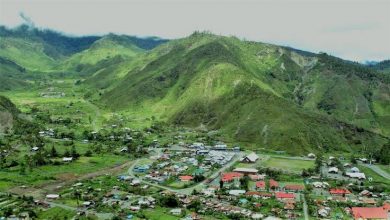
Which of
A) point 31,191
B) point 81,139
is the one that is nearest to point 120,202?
point 31,191

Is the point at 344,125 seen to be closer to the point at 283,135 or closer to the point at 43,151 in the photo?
the point at 283,135

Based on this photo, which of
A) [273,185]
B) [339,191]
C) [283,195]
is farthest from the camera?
[273,185]

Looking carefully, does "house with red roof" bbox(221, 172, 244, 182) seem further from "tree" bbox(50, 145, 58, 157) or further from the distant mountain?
the distant mountain

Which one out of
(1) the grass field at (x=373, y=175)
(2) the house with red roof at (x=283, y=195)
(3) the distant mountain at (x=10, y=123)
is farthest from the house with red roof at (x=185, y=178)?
(3) the distant mountain at (x=10, y=123)

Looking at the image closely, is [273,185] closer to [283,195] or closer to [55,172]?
[283,195]

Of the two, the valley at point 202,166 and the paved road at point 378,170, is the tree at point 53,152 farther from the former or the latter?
the paved road at point 378,170

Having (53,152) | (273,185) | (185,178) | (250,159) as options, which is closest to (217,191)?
(273,185)

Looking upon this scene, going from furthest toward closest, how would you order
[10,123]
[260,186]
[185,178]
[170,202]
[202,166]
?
[10,123], [202,166], [185,178], [260,186], [170,202]

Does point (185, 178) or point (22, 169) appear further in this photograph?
point (22, 169)
